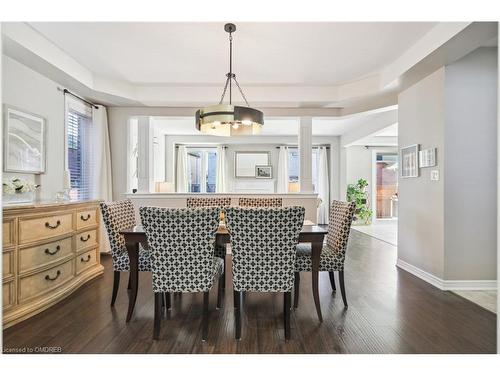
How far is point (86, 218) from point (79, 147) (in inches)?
61.8

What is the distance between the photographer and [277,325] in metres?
2.38

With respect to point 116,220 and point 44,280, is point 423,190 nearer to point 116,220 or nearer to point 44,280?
point 116,220

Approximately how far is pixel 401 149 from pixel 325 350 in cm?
306

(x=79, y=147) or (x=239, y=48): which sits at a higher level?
(x=239, y=48)

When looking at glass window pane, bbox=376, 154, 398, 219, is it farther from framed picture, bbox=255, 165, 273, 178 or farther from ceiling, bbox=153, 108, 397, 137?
framed picture, bbox=255, 165, 273, 178

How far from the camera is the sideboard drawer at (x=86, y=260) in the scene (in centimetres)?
327

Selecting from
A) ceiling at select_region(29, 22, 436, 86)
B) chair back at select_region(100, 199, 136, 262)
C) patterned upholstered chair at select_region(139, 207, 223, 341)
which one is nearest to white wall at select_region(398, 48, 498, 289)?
ceiling at select_region(29, 22, 436, 86)

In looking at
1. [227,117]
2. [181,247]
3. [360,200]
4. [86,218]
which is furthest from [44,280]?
[360,200]

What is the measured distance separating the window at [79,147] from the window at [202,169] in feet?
12.8

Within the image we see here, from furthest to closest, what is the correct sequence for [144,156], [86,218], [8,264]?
1. [144,156]
2. [86,218]
3. [8,264]

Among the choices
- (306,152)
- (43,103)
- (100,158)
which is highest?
(43,103)

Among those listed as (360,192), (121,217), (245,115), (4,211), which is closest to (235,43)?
(245,115)
